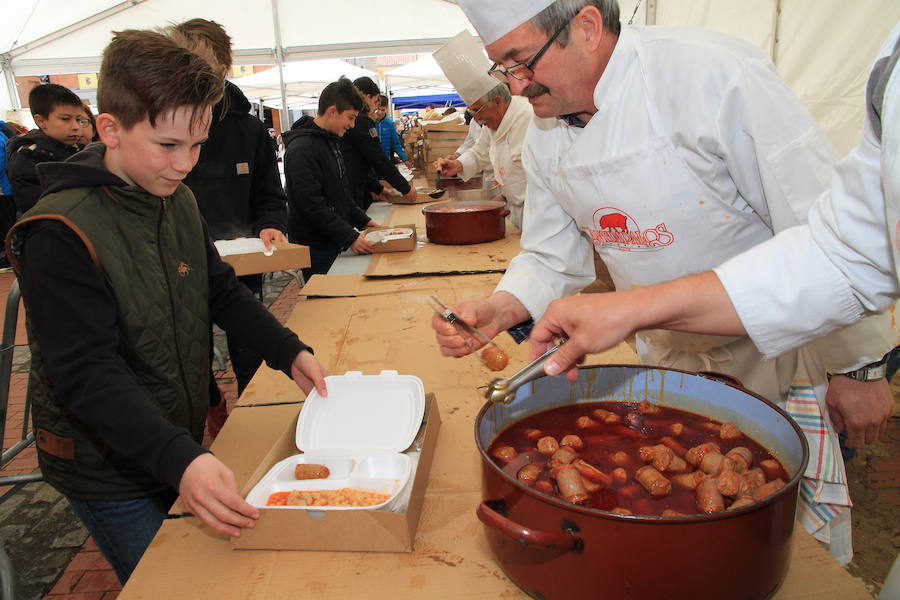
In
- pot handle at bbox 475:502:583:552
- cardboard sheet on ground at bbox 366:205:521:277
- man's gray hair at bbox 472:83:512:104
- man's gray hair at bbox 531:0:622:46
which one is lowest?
cardboard sheet on ground at bbox 366:205:521:277

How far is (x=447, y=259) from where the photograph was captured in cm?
312

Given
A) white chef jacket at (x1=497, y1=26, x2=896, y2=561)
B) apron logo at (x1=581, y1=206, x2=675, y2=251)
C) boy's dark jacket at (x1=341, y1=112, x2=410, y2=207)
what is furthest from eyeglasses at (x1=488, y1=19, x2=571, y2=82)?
boy's dark jacket at (x1=341, y1=112, x2=410, y2=207)

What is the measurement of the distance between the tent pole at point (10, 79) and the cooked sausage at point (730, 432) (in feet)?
32.0

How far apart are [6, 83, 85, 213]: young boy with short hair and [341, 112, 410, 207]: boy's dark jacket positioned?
191 centimetres

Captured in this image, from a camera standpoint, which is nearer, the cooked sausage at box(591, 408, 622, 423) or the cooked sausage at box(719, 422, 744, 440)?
the cooked sausage at box(719, 422, 744, 440)

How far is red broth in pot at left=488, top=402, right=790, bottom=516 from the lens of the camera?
94 centimetres

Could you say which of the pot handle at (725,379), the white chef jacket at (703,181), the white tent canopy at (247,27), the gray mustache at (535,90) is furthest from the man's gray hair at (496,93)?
the white tent canopy at (247,27)

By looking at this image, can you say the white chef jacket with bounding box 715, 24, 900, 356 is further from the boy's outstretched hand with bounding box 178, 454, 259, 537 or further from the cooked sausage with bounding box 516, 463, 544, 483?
the boy's outstretched hand with bounding box 178, 454, 259, 537

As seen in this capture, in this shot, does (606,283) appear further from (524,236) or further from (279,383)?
(279,383)

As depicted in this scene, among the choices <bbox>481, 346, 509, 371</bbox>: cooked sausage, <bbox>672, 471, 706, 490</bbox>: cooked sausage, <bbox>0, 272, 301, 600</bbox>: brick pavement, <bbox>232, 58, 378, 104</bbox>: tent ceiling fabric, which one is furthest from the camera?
<bbox>232, 58, 378, 104</bbox>: tent ceiling fabric

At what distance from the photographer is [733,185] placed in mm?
1348

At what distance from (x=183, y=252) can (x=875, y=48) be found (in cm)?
296

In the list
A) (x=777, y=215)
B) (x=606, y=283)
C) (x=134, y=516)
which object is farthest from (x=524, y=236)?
(x=606, y=283)

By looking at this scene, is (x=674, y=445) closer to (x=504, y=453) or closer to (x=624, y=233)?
(x=504, y=453)
